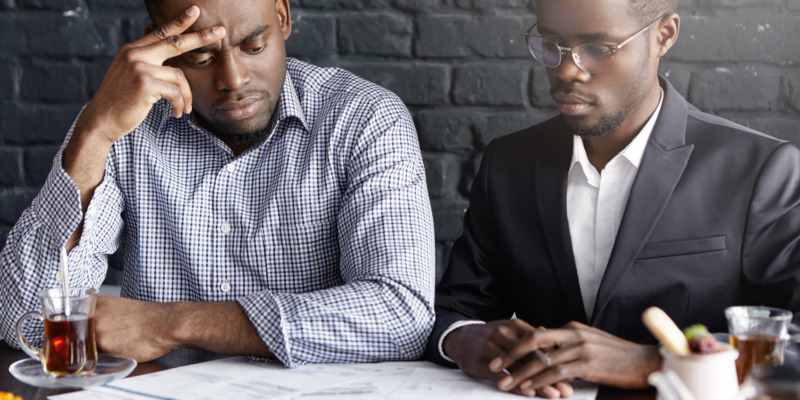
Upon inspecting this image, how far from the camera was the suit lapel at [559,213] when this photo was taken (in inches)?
64.7

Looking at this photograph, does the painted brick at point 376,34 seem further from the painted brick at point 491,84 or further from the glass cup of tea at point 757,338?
the glass cup of tea at point 757,338

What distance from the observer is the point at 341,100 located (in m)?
1.78

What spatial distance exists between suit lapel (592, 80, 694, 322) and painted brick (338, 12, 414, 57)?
26.8 inches

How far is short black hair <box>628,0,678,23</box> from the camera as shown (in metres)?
1.58

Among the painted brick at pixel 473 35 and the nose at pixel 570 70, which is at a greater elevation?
the painted brick at pixel 473 35

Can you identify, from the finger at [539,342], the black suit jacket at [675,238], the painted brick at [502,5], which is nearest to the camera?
the finger at [539,342]

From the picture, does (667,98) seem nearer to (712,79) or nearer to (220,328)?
(712,79)

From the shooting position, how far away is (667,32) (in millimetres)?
1667

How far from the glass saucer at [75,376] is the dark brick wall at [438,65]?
0.81m

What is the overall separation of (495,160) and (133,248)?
86 centimetres

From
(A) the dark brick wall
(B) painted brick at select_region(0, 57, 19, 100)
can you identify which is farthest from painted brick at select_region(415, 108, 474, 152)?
(B) painted brick at select_region(0, 57, 19, 100)

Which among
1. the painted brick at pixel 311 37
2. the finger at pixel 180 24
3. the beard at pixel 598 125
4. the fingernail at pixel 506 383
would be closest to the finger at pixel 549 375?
the fingernail at pixel 506 383

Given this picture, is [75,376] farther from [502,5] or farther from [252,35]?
[502,5]

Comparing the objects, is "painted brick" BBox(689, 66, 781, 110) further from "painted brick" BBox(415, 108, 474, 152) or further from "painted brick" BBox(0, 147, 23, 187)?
"painted brick" BBox(0, 147, 23, 187)
